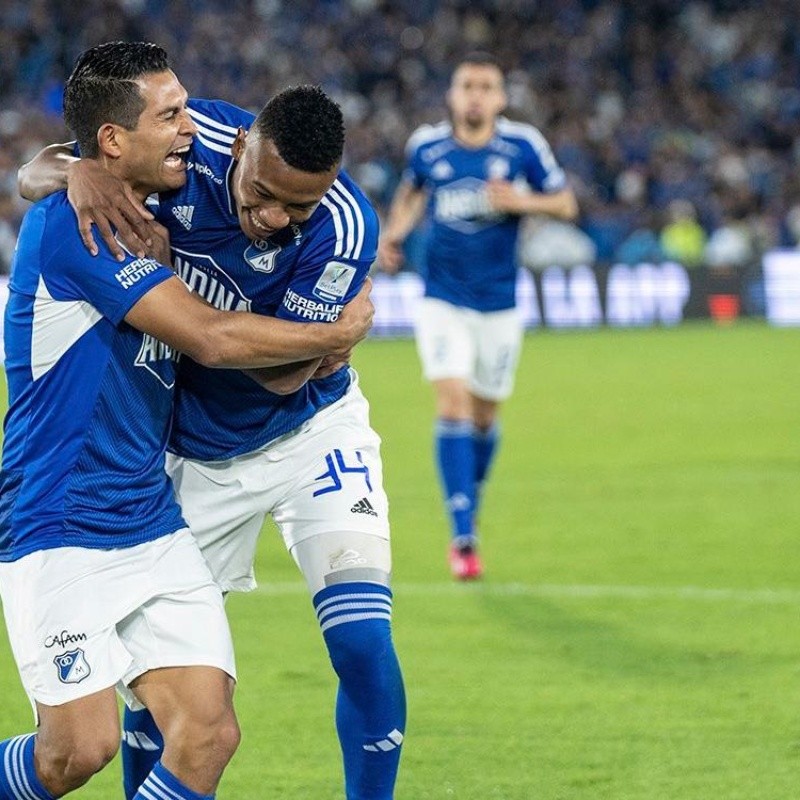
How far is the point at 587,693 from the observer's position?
6102 mm

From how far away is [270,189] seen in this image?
13.4 feet

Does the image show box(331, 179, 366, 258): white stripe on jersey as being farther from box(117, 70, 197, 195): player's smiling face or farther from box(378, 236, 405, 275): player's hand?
box(378, 236, 405, 275): player's hand

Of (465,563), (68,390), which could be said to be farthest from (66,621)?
(465,563)

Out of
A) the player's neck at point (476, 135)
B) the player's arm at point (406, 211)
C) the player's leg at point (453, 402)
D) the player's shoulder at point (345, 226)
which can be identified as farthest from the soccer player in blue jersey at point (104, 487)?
the player's neck at point (476, 135)

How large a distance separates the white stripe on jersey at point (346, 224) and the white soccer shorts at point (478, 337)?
453 cm

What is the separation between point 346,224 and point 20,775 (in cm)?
159

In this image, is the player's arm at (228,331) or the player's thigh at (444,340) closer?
the player's arm at (228,331)

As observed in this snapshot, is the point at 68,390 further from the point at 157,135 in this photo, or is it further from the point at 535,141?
→ the point at 535,141

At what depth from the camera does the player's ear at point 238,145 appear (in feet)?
14.1

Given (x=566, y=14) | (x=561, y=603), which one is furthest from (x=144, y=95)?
(x=566, y=14)

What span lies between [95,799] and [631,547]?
14.4 ft

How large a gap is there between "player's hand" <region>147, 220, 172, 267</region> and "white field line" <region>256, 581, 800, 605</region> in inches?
153

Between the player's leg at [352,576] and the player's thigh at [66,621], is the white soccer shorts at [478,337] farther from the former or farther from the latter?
the player's thigh at [66,621]

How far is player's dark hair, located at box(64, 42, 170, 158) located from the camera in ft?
13.1
